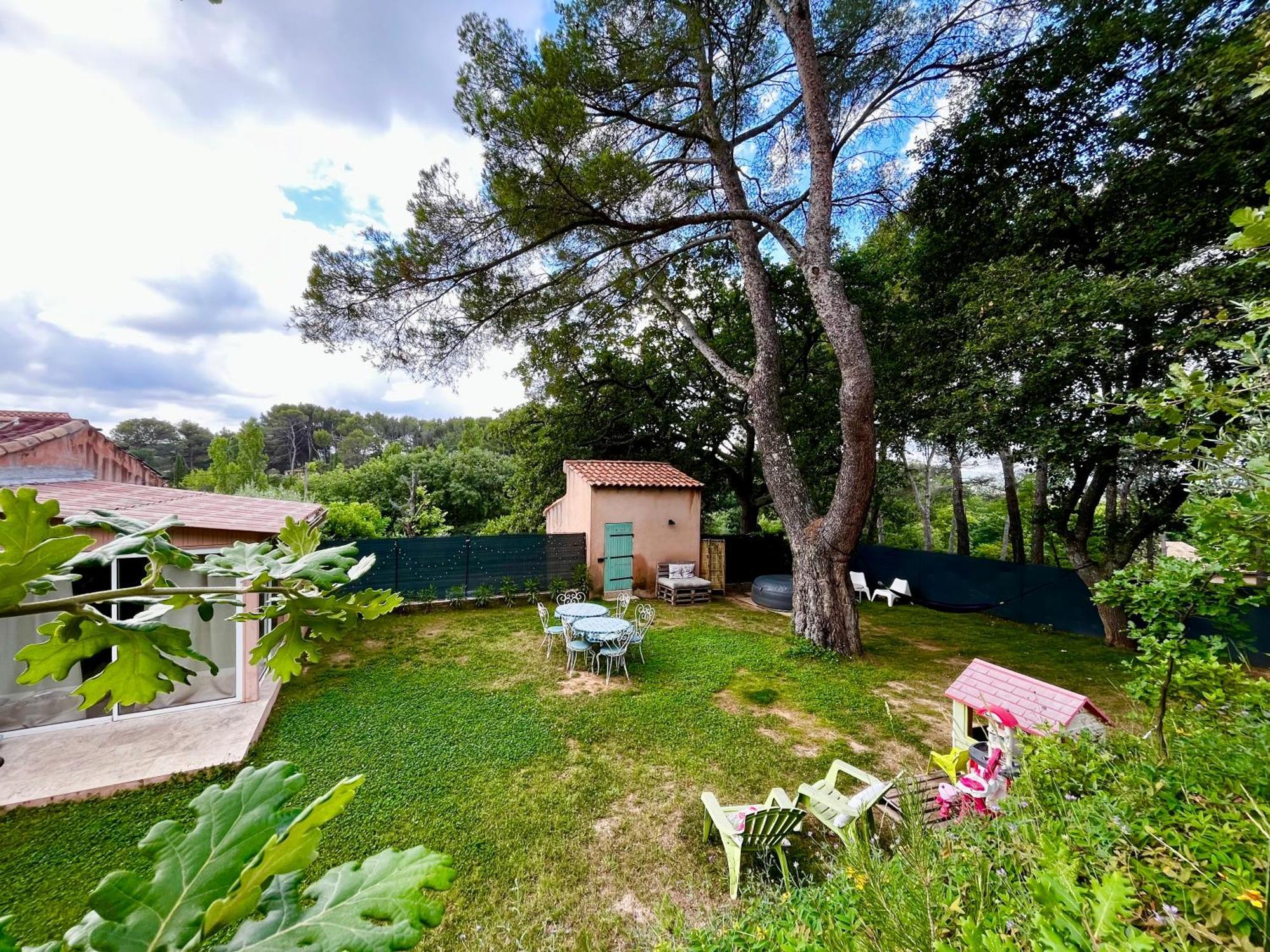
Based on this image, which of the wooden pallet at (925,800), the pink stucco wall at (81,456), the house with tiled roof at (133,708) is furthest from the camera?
the pink stucco wall at (81,456)

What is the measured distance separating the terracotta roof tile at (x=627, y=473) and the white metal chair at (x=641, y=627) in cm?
370

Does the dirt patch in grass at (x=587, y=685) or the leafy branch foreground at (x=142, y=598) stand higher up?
the leafy branch foreground at (x=142, y=598)

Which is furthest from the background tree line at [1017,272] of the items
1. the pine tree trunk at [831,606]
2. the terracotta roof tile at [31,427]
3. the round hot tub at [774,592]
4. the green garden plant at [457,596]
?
the green garden plant at [457,596]

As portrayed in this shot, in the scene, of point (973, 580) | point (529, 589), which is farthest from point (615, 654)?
point (973, 580)

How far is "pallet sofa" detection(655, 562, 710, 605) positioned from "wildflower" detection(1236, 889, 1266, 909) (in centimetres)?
1016

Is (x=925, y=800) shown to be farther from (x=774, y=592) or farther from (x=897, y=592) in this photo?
(x=897, y=592)

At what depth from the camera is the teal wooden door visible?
11.5 m

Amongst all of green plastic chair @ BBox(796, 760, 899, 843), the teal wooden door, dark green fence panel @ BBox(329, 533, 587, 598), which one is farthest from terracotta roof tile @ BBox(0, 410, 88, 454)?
green plastic chair @ BBox(796, 760, 899, 843)

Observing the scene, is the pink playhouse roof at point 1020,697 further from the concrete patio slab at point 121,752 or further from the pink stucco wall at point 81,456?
the pink stucco wall at point 81,456

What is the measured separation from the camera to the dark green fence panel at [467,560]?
9.62 metres

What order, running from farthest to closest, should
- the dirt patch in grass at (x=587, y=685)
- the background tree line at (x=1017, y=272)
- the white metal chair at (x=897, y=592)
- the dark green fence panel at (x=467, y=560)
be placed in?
the white metal chair at (x=897, y=592) → the dark green fence panel at (x=467, y=560) → the dirt patch in grass at (x=587, y=685) → the background tree line at (x=1017, y=272)

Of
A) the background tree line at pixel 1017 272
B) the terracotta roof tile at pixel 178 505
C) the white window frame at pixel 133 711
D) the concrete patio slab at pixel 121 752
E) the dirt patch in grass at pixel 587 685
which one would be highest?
the background tree line at pixel 1017 272

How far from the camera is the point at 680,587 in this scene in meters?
11.3

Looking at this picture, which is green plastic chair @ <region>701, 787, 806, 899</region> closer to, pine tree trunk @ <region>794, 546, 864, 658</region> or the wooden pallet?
the wooden pallet
